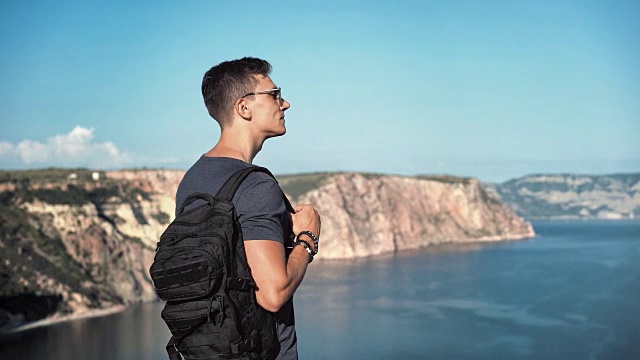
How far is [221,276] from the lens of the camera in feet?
7.29

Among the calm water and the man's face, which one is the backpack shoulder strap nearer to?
the man's face

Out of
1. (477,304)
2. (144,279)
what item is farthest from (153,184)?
(477,304)

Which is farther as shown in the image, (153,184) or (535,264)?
(535,264)

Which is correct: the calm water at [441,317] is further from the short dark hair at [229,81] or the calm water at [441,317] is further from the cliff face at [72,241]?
the short dark hair at [229,81]

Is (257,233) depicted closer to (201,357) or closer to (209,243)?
(209,243)

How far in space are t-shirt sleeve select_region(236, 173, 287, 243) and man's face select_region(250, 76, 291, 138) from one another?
28 cm

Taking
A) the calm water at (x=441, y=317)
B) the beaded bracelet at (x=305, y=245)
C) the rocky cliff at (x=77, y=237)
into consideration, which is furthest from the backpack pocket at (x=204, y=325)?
the rocky cliff at (x=77, y=237)

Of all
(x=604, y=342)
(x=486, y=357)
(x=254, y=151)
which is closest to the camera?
(x=254, y=151)

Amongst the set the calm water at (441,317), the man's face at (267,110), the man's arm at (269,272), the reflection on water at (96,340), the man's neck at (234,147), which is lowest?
the calm water at (441,317)

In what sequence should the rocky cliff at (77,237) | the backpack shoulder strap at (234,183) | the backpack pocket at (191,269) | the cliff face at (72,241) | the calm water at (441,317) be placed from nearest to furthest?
the backpack pocket at (191,269) → the backpack shoulder strap at (234,183) → the calm water at (441,317) → the cliff face at (72,241) → the rocky cliff at (77,237)

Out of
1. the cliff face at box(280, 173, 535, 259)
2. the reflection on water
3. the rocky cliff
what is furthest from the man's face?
the cliff face at box(280, 173, 535, 259)

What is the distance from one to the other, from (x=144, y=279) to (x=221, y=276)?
58.9 metres

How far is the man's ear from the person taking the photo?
256 cm

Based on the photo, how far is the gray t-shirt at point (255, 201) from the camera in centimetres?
233
